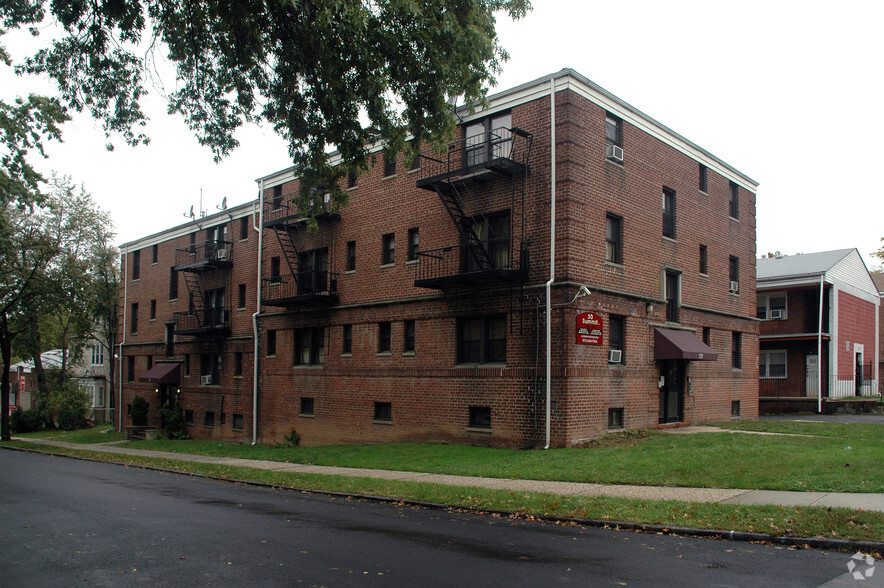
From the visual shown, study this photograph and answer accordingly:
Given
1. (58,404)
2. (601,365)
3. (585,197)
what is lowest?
(58,404)

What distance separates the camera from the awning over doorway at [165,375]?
35.8 m

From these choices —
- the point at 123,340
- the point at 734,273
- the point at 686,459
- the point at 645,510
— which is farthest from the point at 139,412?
the point at 645,510

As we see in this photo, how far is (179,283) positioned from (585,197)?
25035 mm

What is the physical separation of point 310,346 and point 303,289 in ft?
7.29

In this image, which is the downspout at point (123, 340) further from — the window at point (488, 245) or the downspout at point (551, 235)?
the downspout at point (551, 235)

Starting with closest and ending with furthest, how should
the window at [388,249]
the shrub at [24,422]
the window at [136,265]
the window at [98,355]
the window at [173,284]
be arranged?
the window at [388,249]
the window at [173,284]
the window at [136,265]
the shrub at [24,422]
the window at [98,355]

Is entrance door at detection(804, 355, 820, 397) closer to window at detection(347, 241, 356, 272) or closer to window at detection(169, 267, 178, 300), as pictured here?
window at detection(347, 241, 356, 272)

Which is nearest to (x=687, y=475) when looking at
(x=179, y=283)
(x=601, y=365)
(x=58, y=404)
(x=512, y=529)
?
(x=512, y=529)

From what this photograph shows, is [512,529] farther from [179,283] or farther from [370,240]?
[179,283]

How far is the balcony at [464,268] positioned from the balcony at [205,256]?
13781mm

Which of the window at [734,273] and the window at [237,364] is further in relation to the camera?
the window at [237,364]

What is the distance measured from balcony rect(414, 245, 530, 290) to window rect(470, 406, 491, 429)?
11.9 ft

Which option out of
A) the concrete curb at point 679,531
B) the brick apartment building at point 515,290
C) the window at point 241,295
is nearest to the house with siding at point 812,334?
the brick apartment building at point 515,290

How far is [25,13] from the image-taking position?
1241cm
